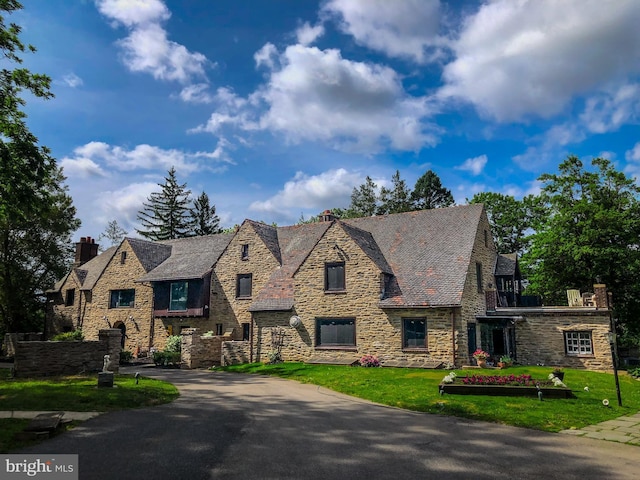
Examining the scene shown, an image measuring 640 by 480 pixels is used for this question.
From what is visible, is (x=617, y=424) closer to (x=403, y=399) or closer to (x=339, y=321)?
(x=403, y=399)

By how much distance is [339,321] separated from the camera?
2727 centimetres

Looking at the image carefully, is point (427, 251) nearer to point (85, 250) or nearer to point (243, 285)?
point (243, 285)

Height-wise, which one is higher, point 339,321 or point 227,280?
point 227,280

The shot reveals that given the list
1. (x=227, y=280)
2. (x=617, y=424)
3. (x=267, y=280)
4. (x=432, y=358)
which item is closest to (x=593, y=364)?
(x=432, y=358)

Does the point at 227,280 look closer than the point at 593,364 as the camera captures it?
No

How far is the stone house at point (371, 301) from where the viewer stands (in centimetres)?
2534

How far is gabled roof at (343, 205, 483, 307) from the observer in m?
25.5

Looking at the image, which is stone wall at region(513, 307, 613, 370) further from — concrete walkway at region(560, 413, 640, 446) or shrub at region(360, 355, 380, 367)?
concrete walkway at region(560, 413, 640, 446)

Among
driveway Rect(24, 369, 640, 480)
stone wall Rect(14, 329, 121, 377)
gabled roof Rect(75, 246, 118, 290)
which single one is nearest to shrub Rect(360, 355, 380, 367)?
driveway Rect(24, 369, 640, 480)

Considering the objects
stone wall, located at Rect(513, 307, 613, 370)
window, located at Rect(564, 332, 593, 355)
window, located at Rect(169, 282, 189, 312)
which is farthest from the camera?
window, located at Rect(169, 282, 189, 312)

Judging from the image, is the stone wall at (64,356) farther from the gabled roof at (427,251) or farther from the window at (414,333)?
the window at (414,333)

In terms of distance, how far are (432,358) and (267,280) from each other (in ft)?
41.5

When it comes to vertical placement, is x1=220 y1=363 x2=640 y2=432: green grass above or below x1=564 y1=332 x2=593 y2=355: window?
below

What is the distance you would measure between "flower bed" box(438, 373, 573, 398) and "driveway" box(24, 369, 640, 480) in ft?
10.2
